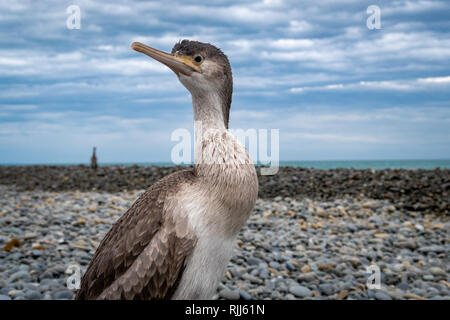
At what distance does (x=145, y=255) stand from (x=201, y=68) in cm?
157

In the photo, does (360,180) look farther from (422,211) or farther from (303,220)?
(303,220)

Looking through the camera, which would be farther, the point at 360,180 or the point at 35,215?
the point at 360,180

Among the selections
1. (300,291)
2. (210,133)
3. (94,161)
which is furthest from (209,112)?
(94,161)

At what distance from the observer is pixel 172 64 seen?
3.35 m

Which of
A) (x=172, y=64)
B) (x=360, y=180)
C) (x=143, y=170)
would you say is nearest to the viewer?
(x=172, y=64)

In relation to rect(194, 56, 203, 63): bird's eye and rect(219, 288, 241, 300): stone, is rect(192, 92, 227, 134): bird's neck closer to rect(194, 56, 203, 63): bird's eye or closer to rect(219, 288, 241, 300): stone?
rect(194, 56, 203, 63): bird's eye

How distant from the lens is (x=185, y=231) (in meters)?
2.99

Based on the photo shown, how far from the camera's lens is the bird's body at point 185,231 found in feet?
9.86

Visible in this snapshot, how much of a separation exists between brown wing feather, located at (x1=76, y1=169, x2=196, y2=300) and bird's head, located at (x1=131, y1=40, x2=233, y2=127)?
742mm

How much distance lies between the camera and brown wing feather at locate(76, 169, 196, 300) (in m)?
3.02

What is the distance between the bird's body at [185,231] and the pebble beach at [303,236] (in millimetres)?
3108

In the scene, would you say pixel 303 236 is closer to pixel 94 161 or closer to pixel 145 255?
pixel 145 255
